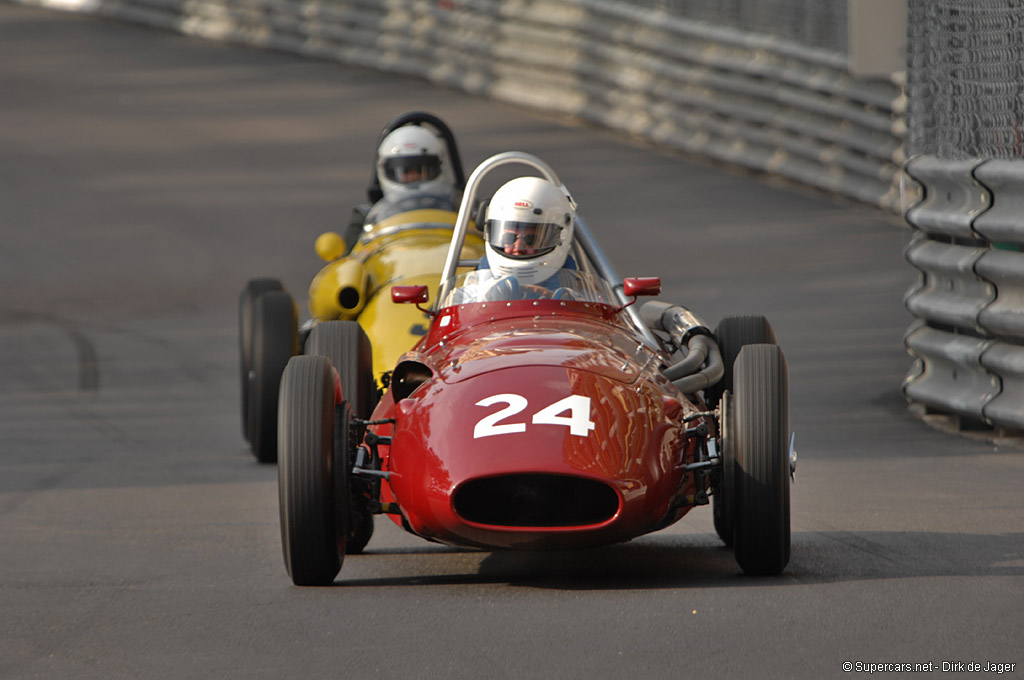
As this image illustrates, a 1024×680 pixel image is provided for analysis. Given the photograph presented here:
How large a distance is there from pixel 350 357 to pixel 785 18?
39.1 feet

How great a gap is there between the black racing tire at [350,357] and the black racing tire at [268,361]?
2141mm

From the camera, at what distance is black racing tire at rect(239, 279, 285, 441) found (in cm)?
996

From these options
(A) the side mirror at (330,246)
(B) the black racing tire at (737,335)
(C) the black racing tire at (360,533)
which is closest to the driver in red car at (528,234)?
(B) the black racing tire at (737,335)

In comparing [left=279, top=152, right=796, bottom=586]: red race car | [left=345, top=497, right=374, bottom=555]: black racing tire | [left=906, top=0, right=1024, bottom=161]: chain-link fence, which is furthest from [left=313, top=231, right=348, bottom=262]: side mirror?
[left=279, top=152, right=796, bottom=586]: red race car

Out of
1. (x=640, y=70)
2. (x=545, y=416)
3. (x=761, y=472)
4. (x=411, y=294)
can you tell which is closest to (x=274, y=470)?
(x=411, y=294)

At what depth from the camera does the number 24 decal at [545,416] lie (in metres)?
5.70

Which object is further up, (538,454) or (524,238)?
(524,238)

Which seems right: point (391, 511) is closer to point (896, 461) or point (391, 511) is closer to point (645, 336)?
point (645, 336)

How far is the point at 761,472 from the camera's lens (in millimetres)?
5812

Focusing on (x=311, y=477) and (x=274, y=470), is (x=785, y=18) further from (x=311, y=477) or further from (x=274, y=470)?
(x=311, y=477)

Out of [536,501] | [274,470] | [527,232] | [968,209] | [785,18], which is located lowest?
[274,470]

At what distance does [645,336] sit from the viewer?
729 cm

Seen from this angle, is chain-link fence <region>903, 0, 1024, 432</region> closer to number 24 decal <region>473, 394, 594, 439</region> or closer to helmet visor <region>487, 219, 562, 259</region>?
helmet visor <region>487, 219, 562, 259</region>

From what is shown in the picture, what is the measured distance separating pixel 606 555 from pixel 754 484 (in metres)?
1.01
